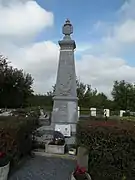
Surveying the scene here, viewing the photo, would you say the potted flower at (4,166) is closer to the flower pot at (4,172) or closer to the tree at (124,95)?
the flower pot at (4,172)

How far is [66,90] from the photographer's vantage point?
12.7m

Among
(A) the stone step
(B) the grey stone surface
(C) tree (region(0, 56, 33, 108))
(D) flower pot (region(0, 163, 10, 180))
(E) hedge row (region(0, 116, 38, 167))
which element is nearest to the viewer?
(D) flower pot (region(0, 163, 10, 180))

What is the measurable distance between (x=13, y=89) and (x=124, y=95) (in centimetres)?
2141

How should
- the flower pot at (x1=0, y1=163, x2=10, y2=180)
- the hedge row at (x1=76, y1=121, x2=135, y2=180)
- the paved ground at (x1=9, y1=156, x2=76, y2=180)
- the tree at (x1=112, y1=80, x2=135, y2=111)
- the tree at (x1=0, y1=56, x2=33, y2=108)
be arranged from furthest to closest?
the tree at (x1=112, y1=80, x2=135, y2=111)
the tree at (x1=0, y1=56, x2=33, y2=108)
the paved ground at (x1=9, y1=156, x2=76, y2=180)
the flower pot at (x1=0, y1=163, x2=10, y2=180)
the hedge row at (x1=76, y1=121, x2=135, y2=180)

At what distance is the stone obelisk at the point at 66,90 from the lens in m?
12.6

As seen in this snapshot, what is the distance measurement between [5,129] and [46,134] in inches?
190

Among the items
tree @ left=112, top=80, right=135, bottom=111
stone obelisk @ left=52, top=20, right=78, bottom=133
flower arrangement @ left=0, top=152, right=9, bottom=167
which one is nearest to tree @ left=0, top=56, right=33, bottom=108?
tree @ left=112, top=80, right=135, bottom=111

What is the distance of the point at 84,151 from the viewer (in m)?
6.25

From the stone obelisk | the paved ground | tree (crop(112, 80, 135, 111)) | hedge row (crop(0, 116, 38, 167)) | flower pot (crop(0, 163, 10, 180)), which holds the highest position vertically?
tree (crop(112, 80, 135, 111))

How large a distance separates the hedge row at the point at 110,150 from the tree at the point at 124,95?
44.5 m

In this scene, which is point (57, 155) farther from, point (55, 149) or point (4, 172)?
point (4, 172)

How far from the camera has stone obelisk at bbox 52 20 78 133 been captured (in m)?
12.6

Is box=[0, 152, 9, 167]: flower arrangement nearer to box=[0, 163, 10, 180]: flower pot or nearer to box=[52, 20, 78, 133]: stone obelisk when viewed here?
box=[0, 163, 10, 180]: flower pot

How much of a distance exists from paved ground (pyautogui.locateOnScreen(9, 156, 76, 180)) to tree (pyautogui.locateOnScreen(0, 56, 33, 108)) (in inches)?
1241
